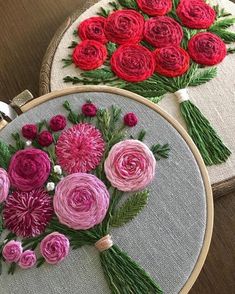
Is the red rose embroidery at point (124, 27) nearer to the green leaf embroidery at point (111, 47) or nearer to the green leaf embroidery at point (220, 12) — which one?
the green leaf embroidery at point (111, 47)

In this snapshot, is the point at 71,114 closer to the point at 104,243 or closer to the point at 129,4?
the point at 104,243

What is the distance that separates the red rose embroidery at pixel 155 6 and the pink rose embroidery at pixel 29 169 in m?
0.50

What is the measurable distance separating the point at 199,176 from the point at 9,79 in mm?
685

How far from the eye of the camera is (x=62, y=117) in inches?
32.4

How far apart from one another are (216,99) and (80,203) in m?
0.43

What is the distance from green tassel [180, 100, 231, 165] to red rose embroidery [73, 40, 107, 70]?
0.22 metres

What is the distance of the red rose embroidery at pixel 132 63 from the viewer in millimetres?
971

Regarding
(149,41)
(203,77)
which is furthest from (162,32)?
(203,77)

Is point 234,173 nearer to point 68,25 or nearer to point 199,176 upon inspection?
point 199,176

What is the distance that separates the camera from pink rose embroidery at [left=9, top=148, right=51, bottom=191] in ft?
2.49

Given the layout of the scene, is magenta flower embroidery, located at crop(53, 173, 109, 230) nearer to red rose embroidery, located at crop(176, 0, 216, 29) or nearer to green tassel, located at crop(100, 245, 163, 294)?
green tassel, located at crop(100, 245, 163, 294)

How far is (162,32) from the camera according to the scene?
1.02m

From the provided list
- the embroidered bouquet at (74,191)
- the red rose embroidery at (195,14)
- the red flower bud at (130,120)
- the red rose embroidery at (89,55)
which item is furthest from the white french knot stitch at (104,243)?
the red rose embroidery at (195,14)

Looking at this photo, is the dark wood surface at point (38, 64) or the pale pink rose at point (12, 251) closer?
the pale pink rose at point (12, 251)
